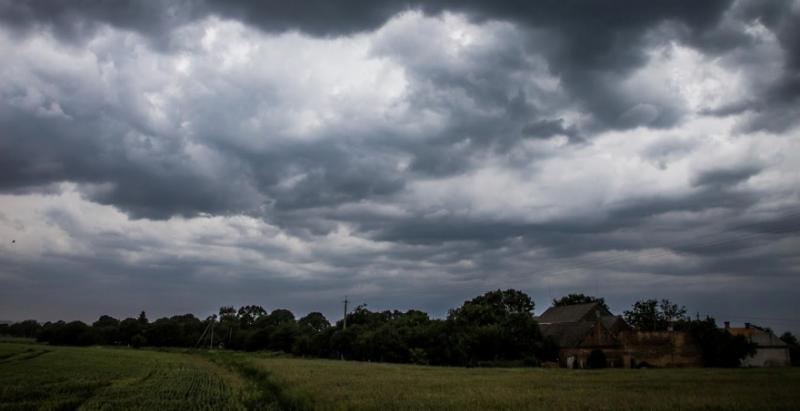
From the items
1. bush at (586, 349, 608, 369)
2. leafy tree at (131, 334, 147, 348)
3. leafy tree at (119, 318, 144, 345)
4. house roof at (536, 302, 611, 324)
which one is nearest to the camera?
bush at (586, 349, 608, 369)

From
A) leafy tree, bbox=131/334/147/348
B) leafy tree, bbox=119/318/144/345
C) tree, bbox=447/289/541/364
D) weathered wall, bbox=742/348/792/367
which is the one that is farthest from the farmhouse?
leafy tree, bbox=119/318/144/345

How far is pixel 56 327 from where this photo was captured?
143 meters

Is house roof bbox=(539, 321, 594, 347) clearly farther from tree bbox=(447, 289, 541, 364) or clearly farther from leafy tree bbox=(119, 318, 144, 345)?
leafy tree bbox=(119, 318, 144, 345)

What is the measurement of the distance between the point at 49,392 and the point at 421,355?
5232 centimetres

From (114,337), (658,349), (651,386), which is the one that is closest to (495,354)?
(658,349)

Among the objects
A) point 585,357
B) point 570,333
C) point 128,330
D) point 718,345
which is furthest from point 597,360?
point 128,330

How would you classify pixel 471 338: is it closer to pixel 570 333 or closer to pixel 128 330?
pixel 570 333

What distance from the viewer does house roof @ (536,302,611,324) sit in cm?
9141

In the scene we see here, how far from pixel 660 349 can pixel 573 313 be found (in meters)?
21.9

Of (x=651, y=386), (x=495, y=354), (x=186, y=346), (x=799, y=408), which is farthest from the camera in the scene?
(x=186, y=346)

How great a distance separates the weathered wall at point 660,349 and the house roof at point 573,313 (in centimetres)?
1636

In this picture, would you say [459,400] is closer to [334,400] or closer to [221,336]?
[334,400]

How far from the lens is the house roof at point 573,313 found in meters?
91.4

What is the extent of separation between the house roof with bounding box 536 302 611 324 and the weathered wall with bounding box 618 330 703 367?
53.7ft
